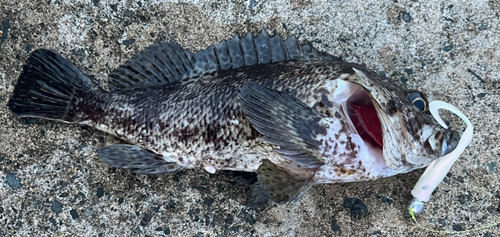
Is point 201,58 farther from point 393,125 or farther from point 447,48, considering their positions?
point 447,48

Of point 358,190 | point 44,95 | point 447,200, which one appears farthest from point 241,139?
point 447,200

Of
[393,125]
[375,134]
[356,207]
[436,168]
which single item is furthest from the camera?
[356,207]

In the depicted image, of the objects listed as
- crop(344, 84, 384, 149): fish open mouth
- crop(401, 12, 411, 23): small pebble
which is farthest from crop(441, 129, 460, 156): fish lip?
crop(401, 12, 411, 23): small pebble

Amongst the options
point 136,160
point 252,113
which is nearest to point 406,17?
point 252,113

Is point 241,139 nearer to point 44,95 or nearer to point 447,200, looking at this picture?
point 44,95

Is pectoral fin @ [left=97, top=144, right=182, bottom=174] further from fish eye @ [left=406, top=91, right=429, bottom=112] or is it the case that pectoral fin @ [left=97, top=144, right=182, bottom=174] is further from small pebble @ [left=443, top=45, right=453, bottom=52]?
small pebble @ [left=443, top=45, right=453, bottom=52]

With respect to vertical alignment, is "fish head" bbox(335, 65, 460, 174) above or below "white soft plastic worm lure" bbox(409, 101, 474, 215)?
above
